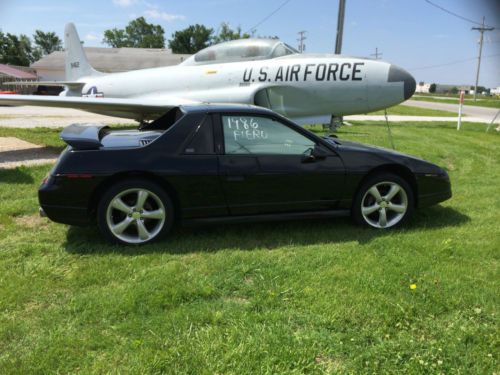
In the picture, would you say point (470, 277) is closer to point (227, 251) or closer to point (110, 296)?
point (227, 251)

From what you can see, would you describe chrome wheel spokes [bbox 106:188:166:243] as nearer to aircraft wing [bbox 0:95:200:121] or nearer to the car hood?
the car hood

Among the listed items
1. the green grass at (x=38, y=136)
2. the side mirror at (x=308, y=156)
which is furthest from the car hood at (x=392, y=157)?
the green grass at (x=38, y=136)

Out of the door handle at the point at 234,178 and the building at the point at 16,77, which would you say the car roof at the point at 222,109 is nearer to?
the door handle at the point at 234,178

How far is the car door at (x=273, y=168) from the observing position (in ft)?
13.6

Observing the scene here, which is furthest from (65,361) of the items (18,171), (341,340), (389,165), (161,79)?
(161,79)

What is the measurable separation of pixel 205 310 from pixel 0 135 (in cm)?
1016

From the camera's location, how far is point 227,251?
3.95 m

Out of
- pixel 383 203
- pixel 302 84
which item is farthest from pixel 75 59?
pixel 383 203

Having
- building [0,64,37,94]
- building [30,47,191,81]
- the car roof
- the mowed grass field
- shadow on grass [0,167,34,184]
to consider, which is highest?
building [30,47,191,81]

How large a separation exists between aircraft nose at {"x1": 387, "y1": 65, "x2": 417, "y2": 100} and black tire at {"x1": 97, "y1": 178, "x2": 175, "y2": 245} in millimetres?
6639

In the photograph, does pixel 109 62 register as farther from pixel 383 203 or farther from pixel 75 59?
pixel 383 203

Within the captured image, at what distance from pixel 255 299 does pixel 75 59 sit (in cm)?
1412

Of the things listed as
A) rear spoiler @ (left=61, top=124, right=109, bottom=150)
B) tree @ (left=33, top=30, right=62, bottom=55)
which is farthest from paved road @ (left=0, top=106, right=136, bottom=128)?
tree @ (left=33, top=30, right=62, bottom=55)

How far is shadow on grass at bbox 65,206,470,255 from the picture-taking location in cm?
398
